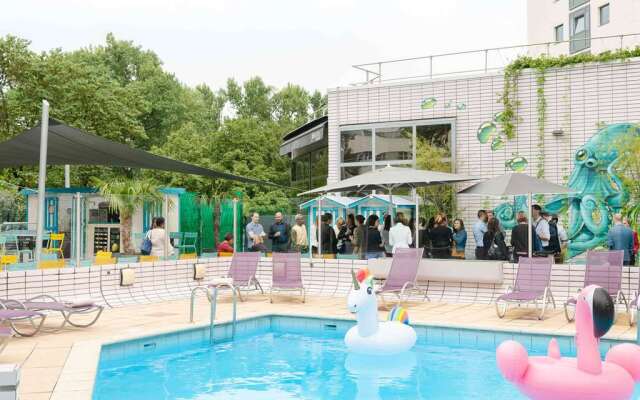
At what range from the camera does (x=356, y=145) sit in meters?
18.7

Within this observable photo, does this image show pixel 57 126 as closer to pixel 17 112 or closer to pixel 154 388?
pixel 154 388

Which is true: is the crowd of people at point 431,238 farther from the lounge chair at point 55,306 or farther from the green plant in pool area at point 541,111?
the lounge chair at point 55,306

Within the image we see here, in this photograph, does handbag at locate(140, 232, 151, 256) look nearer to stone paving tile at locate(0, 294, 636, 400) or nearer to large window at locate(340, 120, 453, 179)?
stone paving tile at locate(0, 294, 636, 400)

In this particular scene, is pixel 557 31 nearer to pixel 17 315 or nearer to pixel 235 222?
pixel 235 222

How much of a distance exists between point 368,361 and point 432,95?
1043 centimetres

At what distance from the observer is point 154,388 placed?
7.29 m

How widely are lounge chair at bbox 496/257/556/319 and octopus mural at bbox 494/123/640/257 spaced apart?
5.60 meters

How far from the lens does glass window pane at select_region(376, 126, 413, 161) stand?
59.0ft

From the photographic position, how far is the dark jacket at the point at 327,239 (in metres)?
14.3

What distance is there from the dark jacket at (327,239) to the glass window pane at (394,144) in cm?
439

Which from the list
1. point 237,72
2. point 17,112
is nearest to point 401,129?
point 17,112

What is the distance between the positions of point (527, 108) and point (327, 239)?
6.05 m

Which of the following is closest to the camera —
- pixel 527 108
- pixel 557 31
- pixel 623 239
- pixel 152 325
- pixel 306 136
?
pixel 152 325

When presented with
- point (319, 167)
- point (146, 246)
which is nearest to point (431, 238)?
point (146, 246)
